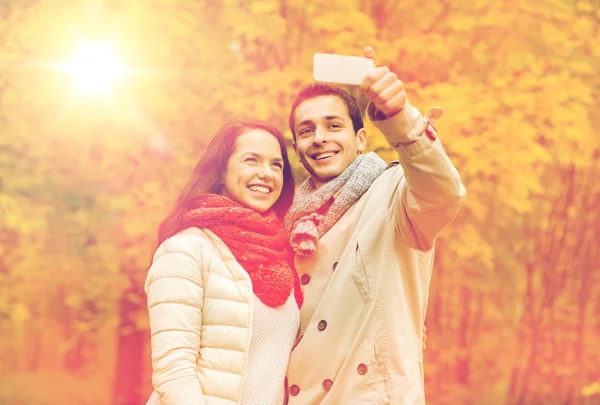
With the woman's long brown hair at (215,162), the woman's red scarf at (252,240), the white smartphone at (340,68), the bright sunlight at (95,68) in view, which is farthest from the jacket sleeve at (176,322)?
the bright sunlight at (95,68)

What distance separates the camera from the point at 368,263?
2494 mm

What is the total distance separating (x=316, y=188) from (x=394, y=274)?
2.29 feet

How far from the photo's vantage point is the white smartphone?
182 centimetres

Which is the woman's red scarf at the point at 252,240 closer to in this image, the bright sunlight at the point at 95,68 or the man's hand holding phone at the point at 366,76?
the man's hand holding phone at the point at 366,76

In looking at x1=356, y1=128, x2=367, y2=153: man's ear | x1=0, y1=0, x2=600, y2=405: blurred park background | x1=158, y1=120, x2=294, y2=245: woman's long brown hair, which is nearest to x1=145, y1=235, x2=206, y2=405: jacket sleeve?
x1=158, y1=120, x2=294, y2=245: woman's long brown hair

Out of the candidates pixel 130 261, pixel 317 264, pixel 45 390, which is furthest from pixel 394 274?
pixel 45 390

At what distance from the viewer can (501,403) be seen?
631cm

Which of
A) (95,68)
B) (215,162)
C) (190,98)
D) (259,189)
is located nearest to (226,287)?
(259,189)

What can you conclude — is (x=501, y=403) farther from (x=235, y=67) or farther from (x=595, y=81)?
(x=235, y=67)

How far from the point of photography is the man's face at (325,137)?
2854 millimetres

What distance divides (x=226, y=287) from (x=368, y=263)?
595 millimetres

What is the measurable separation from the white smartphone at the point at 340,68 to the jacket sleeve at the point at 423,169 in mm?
155

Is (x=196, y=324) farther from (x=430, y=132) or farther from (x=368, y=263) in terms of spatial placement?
(x=430, y=132)

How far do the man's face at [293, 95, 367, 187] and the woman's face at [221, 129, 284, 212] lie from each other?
0.62ft
